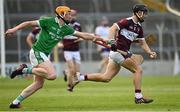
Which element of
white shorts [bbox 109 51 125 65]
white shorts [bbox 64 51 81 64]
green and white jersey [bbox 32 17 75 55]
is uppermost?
green and white jersey [bbox 32 17 75 55]

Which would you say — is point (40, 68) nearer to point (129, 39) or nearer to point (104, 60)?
point (129, 39)

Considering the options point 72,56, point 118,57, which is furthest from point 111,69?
point 72,56

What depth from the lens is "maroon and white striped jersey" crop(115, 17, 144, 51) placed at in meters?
18.4

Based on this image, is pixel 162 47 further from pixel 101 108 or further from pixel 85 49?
pixel 101 108

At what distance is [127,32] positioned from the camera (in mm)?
18578

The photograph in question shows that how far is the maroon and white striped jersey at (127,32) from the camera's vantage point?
18406mm

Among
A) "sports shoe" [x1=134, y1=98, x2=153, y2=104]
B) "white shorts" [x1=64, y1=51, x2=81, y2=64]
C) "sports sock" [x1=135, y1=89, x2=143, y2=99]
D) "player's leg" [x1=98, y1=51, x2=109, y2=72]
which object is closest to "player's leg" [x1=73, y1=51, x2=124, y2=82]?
"sports sock" [x1=135, y1=89, x2=143, y2=99]

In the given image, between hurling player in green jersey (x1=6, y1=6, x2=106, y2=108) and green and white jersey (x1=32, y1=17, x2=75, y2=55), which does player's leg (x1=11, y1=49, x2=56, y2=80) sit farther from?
green and white jersey (x1=32, y1=17, x2=75, y2=55)


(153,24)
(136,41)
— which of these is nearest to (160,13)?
(153,24)

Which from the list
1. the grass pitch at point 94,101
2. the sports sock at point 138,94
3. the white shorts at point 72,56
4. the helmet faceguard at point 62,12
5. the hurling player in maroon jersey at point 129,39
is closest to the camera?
the grass pitch at point 94,101

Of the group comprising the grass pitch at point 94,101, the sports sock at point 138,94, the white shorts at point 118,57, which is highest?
the white shorts at point 118,57

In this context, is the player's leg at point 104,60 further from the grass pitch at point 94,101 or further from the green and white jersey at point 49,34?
the green and white jersey at point 49,34

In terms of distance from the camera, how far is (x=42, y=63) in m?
17.2

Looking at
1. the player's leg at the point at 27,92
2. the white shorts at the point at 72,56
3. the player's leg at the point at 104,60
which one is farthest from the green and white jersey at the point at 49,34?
the player's leg at the point at 104,60
